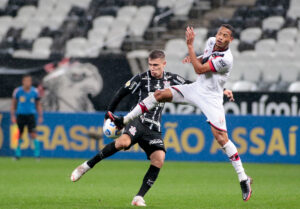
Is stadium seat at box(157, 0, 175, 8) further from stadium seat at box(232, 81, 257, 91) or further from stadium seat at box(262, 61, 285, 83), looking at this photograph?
stadium seat at box(232, 81, 257, 91)

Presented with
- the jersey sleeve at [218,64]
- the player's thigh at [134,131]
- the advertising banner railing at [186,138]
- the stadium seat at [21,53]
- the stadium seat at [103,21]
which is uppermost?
the jersey sleeve at [218,64]

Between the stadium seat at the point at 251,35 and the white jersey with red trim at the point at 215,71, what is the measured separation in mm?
11890

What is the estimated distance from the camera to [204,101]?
813cm

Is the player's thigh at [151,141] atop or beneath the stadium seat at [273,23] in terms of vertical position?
atop

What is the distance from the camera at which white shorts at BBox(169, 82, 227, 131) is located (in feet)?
26.5

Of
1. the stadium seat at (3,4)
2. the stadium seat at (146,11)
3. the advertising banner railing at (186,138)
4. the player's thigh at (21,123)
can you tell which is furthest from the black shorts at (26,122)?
the stadium seat at (3,4)

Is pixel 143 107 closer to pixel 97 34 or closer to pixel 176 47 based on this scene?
pixel 176 47

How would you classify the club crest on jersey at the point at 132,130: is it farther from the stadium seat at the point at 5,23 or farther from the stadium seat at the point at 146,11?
the stadium seat at the point at 5,23

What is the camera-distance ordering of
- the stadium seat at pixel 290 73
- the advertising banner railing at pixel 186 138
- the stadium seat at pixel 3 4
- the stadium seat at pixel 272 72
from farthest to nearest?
1. the stadium seat at pixel 3 4
2. the stadium seat at pixel 272 72
3. the stadium seat at pixel 290 73
4. the advertising banner railing at pixel 186 138

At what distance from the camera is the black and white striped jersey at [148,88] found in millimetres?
8477

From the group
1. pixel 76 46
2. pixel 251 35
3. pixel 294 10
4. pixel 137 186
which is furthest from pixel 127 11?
pixel 137 186

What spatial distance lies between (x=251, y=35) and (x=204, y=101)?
12.3m

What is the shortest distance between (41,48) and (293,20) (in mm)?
8190

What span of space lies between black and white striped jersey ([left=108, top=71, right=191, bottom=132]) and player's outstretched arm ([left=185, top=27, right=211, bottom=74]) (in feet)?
2.51
